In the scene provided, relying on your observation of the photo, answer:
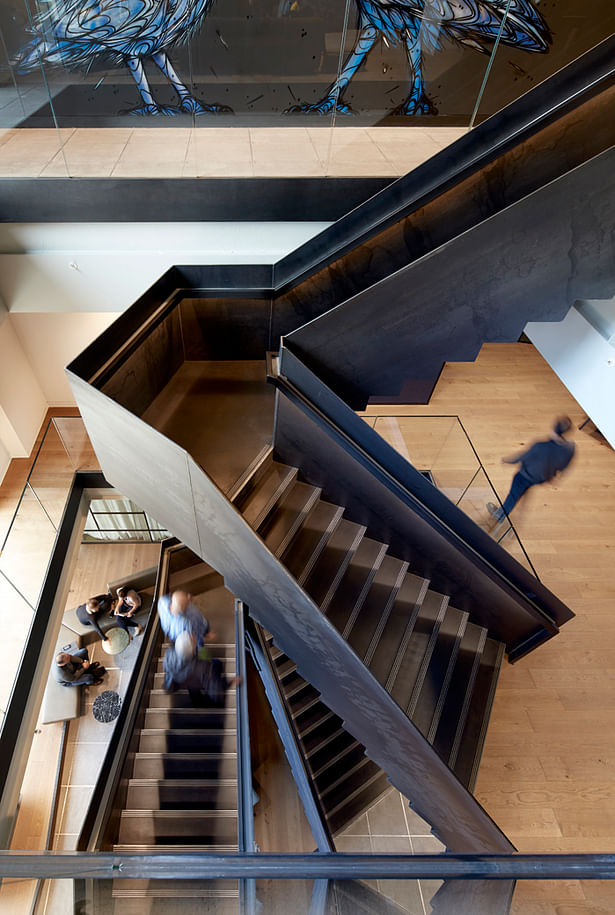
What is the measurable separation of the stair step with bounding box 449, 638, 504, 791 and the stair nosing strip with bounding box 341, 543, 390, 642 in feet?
3.79

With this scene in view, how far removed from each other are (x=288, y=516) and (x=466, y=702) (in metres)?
1.89

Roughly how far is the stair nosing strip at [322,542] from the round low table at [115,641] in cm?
496

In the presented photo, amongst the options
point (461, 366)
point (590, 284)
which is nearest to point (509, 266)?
point (590, 284)

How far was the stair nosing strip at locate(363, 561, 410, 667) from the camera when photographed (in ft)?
10.5

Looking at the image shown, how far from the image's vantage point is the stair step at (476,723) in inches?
130

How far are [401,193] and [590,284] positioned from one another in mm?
1423

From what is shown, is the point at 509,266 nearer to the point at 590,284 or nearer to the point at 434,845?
the point at 590,284

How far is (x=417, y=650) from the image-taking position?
137 inches

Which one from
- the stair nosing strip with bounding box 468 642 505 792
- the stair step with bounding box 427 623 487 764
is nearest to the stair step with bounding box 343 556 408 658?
the stair step with bounding box 427 623 487 764

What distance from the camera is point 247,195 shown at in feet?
13.4

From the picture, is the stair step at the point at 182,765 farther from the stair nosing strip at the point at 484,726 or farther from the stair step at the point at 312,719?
the stair nosing strip at the point at 484,726

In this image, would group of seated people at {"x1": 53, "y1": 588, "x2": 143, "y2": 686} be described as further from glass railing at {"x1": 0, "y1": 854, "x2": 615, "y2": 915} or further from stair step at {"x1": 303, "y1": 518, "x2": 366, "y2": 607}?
glass railing at {"x1": 0, "y1": 854, "x2": 615, "y2": 915}

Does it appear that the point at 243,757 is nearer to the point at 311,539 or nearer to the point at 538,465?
the point at 311,539

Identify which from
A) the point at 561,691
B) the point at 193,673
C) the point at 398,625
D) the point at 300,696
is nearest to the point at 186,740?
the point at 193,673
